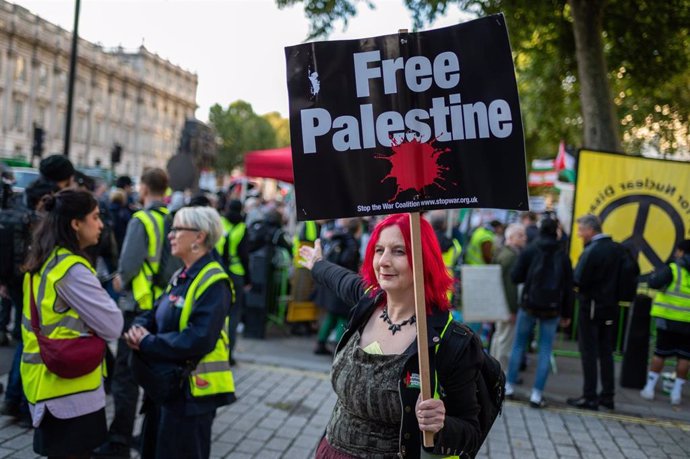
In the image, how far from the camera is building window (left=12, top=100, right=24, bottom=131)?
178ft

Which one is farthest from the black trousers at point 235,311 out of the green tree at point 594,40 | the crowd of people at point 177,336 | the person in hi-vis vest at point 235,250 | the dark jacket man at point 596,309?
the green tree at point 594,40

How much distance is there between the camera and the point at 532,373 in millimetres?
7805

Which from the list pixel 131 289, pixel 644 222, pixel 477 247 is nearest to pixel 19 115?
pixel 477 247

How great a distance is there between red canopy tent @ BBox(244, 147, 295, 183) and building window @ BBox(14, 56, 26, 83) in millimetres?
50745

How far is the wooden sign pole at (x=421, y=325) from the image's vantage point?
2170mm

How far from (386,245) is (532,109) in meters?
21.2

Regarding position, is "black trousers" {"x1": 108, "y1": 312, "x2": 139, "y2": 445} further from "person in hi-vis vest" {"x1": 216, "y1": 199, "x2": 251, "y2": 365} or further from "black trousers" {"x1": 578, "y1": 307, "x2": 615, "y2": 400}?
"black trousers" {"x1": 578, "y1": 307, "x2": 615, "y2": 400}

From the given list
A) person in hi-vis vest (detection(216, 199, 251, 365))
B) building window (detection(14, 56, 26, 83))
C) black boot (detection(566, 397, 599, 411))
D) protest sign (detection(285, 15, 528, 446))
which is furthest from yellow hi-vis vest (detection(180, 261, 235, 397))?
building window (detection(14, 56, 26, 83))

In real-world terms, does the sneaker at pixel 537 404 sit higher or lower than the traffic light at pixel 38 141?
lower

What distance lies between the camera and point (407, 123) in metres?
2.34

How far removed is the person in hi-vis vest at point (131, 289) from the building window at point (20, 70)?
57.2 meters

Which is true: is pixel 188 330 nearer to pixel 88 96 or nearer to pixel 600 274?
pixel 600 274

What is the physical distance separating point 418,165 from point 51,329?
216cm

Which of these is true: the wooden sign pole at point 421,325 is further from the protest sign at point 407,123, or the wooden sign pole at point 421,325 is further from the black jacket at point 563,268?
the black jacket at point 563,268
